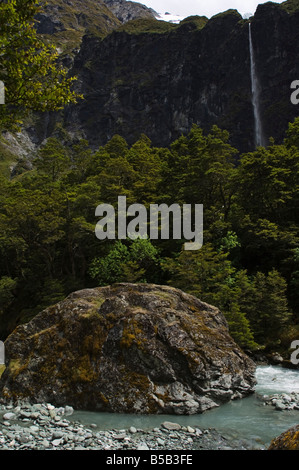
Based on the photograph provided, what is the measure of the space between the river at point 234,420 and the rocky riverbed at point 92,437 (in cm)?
45

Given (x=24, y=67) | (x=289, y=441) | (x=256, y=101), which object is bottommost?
(x=289, y=441)

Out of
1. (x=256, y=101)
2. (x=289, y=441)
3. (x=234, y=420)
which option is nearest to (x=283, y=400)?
(x=234, y=420)

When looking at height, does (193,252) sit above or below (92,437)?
above

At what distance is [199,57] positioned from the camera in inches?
5443

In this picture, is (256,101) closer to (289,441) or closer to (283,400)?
(283,400)

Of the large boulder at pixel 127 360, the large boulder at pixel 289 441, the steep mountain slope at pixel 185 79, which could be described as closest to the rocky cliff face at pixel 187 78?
the steep mountain slope at pixel 185 79

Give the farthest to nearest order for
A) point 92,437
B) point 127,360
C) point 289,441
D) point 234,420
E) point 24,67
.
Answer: point 127,360
point 234,420
point 92,437
point 24,67
point 289,441

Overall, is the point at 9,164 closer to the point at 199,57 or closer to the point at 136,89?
the point at 136,89

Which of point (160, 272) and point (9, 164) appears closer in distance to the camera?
point (160, 272)

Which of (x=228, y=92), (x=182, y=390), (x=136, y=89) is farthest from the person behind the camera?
(x=136, y=89)

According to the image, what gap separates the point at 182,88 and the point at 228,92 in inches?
943

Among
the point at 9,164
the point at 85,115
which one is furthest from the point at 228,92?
the point at 9,164

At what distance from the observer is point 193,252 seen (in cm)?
2273

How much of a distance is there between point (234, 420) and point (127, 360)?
3951 mm
